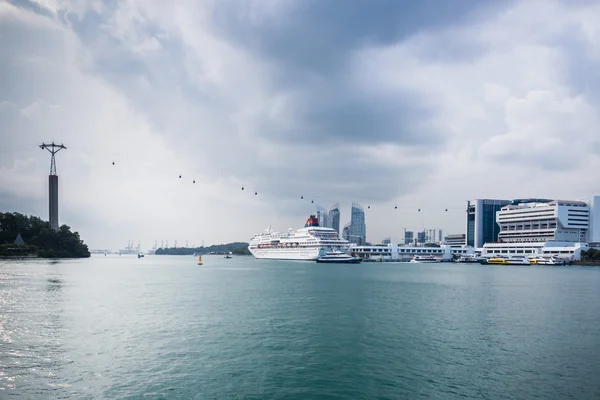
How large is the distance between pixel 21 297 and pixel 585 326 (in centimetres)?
4790

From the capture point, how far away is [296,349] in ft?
72.4

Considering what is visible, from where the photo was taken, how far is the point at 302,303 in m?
38.1

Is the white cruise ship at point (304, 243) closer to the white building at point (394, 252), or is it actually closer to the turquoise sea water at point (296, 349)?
the white building at point (394, 252)

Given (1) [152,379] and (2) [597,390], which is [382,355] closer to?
(2) [597,390]

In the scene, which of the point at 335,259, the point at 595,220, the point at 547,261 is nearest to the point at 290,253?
the point at 335,259

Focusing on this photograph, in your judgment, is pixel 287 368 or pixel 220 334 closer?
pixel 287 368

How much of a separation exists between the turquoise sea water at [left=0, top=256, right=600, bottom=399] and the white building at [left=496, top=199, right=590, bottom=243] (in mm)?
152070

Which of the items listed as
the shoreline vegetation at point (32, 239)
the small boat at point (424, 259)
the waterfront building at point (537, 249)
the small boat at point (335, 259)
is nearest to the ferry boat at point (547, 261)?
the waterfront building at point (537, 249)

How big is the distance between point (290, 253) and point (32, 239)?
87.7m

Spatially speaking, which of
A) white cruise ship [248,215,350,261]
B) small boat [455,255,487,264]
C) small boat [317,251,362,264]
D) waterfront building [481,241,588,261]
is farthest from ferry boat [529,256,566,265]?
white cruise ship [248,215,350,261]

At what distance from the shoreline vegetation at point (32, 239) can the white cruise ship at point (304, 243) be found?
244 ft

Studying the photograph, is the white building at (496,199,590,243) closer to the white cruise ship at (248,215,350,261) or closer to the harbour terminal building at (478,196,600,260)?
the harbour terminal building at (478,196,600,260)

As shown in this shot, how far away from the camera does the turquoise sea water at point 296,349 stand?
16594 millimetres

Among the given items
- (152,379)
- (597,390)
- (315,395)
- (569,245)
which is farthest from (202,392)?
(569,245)
